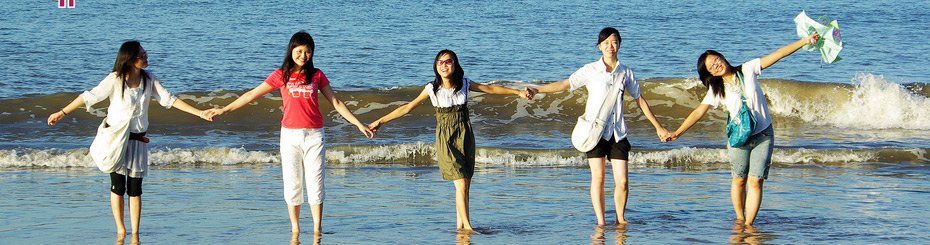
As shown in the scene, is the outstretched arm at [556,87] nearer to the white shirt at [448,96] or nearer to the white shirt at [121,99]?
the white shirt at [448,96]

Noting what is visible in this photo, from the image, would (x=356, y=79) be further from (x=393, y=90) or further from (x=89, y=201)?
(x=89, y=201)

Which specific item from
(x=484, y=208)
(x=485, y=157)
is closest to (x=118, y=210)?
(x=484, y=208)

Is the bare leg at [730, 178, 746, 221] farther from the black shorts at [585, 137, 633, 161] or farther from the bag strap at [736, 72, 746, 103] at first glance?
the black shorts at [585, 137, 633, 161]

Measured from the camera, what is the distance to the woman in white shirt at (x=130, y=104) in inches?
230

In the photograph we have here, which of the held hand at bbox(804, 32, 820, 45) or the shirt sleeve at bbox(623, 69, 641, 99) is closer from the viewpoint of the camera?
the held hand at bbox(804, 32, 820, 45)

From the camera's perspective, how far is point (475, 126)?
14.8m

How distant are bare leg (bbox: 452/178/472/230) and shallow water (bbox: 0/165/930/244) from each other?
3.9 inches

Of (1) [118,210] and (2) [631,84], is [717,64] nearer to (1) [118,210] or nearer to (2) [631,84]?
(2) [631,84]

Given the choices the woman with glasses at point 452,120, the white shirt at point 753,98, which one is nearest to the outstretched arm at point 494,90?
the woman with glasses at point 452,120

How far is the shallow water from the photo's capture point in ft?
20.7

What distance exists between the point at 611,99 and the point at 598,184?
2.00ft

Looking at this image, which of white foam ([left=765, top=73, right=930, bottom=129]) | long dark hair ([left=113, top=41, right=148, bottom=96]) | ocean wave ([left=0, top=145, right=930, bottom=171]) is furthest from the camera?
white foam ([left=765, top=73, right=930, bottom=129])

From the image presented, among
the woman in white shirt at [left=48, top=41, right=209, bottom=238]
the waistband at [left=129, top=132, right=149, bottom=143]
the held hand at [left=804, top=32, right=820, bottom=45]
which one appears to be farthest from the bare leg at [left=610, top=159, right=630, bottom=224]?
the waistband at [left=129, top=132, right=149, bottom=143]

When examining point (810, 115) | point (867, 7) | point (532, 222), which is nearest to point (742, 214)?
point (532, 222)
